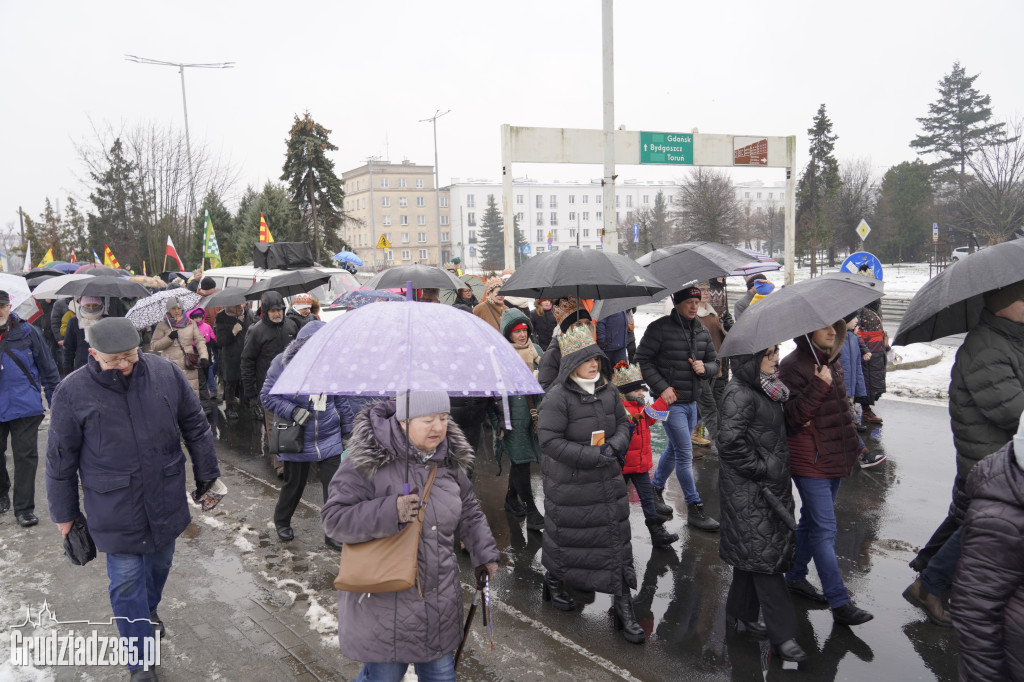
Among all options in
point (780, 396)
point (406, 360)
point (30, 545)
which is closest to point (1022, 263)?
point (780, 396)

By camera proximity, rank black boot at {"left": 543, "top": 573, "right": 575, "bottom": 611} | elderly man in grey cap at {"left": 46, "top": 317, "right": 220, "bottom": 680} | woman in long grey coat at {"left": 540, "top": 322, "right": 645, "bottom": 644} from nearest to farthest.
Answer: elderly man in grey cap at {"left": 46, "top": 317, "right": 220, "bottom": 680}, woman in long grey coat at {"left": 540, "top": 322, "right": 645, "bottom": 644}, black boot at {"left": 543, "top": 573, "right": 575, "bottom": 611}

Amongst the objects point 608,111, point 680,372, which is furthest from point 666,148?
point 680,372

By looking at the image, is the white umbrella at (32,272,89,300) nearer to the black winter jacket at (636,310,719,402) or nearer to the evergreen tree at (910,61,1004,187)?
the black winter jacket at (636,310,719,402)

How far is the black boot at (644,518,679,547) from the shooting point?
18.3 ft

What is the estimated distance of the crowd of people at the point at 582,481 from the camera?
2725mm

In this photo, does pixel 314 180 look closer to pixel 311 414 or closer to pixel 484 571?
pixel 311 414

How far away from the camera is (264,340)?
25.1 ft

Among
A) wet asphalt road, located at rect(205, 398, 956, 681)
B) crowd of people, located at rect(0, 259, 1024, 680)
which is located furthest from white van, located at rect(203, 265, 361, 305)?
crowd of people, located at rect(0, 259, 1024, 680)

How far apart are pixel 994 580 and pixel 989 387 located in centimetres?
210

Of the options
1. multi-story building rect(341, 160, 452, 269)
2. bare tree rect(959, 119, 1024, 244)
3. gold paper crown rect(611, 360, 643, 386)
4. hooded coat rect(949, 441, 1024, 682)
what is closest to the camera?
hooded coat rect(949, 441, 1024, 682)

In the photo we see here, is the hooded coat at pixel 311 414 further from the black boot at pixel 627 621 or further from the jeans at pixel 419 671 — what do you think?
the jeans at pixel 419 671

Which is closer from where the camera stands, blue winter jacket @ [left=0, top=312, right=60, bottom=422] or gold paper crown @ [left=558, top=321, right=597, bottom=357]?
gold paper crown @ [left=558, top=321, right=597, bottom=357]

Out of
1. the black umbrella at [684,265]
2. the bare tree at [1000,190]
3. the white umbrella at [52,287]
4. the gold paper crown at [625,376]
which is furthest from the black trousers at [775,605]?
the bare tree at [1000,190]

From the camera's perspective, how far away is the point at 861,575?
504 centimetres
